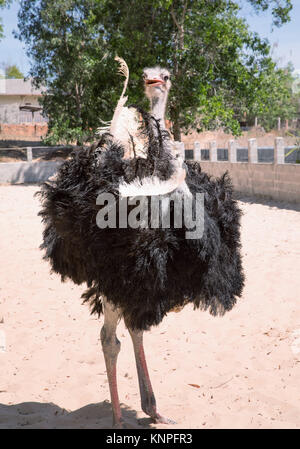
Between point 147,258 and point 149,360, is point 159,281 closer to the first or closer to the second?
point 147,258

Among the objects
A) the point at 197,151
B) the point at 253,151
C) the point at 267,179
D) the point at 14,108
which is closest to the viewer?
the point at 267,179

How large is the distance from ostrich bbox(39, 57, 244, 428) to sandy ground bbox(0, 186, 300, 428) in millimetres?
385

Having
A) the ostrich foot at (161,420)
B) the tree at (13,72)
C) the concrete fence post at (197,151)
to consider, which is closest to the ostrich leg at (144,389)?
the ostrich foot at (161,420)

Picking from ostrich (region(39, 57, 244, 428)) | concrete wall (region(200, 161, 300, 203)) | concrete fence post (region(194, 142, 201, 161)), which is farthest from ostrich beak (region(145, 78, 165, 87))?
concrete fence post (region(194, 142, 201, 161))

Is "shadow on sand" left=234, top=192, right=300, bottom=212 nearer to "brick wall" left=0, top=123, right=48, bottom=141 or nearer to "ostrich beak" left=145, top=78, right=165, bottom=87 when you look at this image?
"ostrich beak" left=145, top=78, right=165, bottom=87

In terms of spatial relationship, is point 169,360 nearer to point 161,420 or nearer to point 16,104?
point 161,420

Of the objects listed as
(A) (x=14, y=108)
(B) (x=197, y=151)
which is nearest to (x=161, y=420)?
(B) (x=197, y=151)

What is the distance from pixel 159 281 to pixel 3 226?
6.11 meters

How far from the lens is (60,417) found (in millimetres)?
2941

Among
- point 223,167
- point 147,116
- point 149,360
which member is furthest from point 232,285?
point 223,167

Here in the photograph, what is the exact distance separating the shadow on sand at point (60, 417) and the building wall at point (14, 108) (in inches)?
1292

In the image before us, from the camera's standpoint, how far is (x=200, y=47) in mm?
14852

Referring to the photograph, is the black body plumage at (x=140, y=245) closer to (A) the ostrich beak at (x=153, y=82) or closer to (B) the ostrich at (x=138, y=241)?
(B) the ostrich at (x=138, y=241)

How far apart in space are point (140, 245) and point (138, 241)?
0.7 inches
